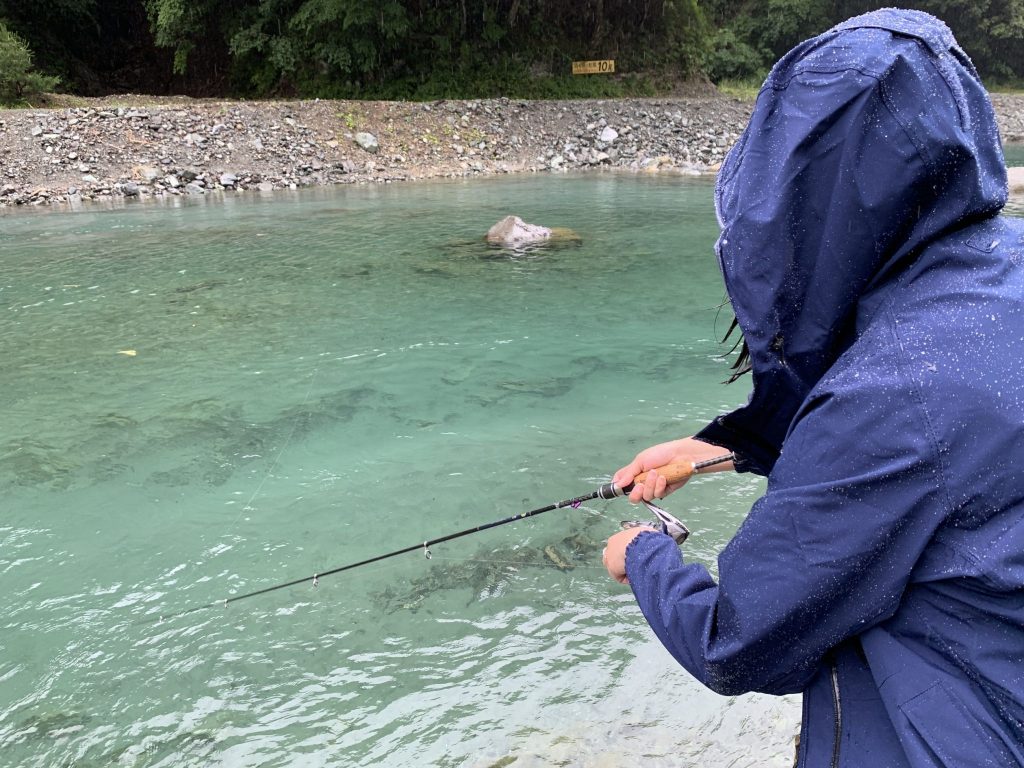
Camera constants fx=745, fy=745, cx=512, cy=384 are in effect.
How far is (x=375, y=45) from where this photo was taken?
29.0m

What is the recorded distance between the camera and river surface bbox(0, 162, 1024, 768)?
288 centimetres

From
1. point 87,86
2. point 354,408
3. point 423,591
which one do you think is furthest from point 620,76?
point 423,591

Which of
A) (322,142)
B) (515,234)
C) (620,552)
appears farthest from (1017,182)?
(620,552)

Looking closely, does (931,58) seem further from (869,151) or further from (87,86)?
A: (87,86)

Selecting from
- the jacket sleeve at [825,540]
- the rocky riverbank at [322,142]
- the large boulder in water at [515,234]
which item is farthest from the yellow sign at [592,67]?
the jacket sleeve at [825,540]

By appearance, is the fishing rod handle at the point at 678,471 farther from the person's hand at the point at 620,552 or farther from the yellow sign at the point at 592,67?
the yellow sign at the point at 592,67

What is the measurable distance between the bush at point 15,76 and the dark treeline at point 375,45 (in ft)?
0.56

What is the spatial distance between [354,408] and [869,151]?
5.24 meters

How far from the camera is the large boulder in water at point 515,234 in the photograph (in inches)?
494

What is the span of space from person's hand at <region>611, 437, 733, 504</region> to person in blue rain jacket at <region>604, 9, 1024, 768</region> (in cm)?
79

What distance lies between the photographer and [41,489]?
185 inches

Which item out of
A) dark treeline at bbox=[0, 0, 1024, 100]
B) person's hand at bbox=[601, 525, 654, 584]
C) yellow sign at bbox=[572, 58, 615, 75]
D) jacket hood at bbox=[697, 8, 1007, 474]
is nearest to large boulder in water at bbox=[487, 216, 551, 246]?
person's hand at bbox=[601, 525, 654, 584]

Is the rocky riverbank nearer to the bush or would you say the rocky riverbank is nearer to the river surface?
the bush

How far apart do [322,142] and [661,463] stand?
2291cm
